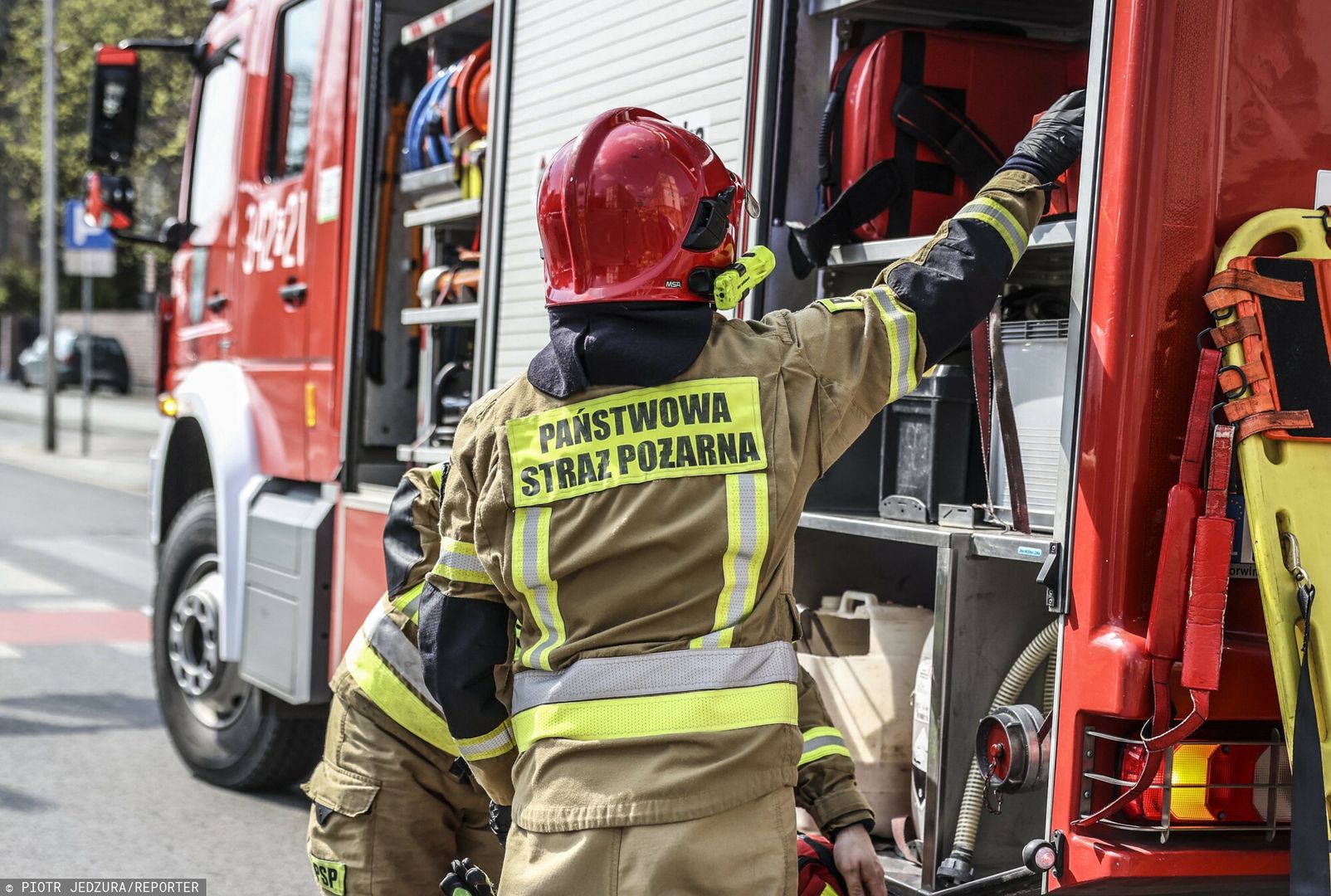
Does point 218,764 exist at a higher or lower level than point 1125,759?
lower

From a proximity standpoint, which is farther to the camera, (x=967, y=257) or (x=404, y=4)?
(x=404, y=4)

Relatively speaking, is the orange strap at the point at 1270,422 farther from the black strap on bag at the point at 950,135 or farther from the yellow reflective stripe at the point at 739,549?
the black strap on bag at the point at 950,135

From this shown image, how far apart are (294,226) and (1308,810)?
402 cm

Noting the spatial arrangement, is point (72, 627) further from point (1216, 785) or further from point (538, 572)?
point (1216, 785)

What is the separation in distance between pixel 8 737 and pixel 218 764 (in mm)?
1272

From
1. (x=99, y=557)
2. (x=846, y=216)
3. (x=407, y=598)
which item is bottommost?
(x=99, y=557)

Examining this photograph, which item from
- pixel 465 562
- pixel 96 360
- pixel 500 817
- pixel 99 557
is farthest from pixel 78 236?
pixel 96 360

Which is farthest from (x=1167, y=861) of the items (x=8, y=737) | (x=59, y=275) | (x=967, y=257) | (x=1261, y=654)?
(x=59, y=275)

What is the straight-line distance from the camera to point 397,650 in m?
3.11

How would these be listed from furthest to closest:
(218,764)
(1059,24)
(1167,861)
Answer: (218,764) < (1059,24) < (1167,861)

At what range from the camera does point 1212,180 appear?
2.53 m

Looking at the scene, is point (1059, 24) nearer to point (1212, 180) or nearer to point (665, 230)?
point (1212, 180)

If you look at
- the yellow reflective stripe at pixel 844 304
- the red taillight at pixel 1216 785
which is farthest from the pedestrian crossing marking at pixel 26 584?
the red taillight at pixel 1216 785

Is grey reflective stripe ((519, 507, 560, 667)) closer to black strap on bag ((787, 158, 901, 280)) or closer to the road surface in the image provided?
black strap on bag ((787, 158, 901, 280))
